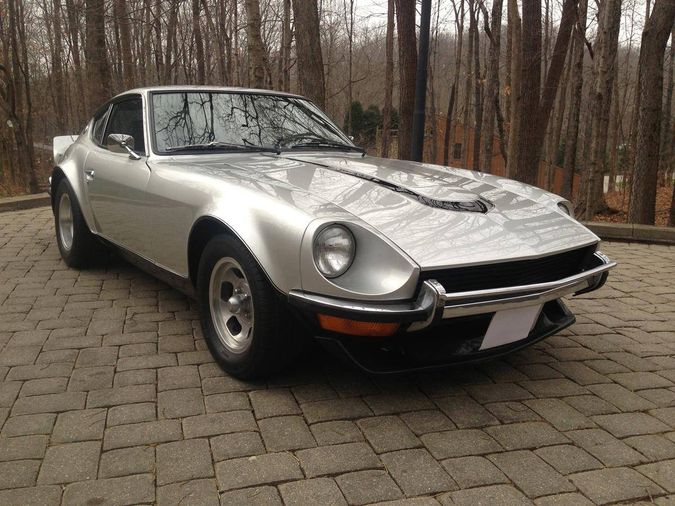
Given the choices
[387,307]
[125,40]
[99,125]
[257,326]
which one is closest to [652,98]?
[99,125]

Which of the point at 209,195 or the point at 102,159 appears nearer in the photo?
the point at 209,195

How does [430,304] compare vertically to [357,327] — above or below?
above

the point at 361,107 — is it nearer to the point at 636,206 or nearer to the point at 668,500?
the point at 636,206

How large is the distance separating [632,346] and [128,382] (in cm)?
285

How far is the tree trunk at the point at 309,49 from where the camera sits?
841 centimetres

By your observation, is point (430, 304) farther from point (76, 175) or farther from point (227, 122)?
point (76, 175)

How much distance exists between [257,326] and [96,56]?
10.3 metres

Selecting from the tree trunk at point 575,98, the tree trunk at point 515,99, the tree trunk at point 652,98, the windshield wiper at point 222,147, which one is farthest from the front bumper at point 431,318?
the tree trunk at point 575,98

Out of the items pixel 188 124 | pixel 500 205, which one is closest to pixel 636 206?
pixel 500 205

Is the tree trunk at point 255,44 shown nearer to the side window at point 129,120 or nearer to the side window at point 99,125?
the side window at point 99,125

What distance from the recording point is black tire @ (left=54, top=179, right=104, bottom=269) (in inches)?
184

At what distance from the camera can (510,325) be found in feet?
8.43

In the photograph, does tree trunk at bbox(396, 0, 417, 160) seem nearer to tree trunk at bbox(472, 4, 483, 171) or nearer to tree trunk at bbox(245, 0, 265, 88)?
tree trunk at bbox(245, 0, 265, 88)

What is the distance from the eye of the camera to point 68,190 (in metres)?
4.82
